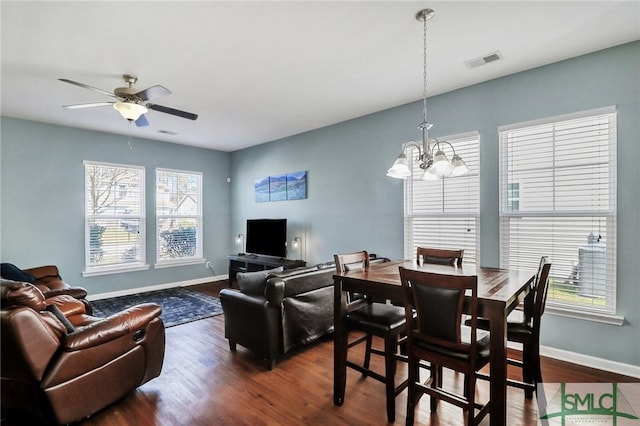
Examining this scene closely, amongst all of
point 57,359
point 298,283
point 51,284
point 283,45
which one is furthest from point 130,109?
point 51,284

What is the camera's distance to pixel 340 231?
5.05 meters

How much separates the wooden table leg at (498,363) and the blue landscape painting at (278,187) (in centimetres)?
464

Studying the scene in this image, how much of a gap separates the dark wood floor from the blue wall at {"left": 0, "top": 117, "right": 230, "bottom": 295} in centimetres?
320

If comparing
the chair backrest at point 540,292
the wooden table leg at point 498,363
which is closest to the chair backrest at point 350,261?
the wooden table leg at point 498,363

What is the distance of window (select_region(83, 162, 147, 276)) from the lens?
17.8 feet

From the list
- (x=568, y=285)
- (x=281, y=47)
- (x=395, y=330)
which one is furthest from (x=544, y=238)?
(x=281, y=47)

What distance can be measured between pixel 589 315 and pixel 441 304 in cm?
213

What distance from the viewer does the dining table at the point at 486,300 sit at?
67.6 inches

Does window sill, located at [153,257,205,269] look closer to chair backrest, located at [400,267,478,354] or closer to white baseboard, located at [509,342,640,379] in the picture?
chair backrest, located at [400,267,478,354]

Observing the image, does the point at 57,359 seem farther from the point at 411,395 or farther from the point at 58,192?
the point at 58,192

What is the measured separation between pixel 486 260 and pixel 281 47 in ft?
10.0

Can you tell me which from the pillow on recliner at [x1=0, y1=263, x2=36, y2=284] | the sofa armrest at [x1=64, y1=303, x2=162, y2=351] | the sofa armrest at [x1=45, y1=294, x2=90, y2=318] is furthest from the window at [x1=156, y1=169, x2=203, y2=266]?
the sofa armrest at [x1=64, y1=303, x2=162, y2=351]

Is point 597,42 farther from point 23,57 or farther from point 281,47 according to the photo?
point 23,57

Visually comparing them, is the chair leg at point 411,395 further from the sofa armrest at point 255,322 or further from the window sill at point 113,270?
the window sill at point 113,270
